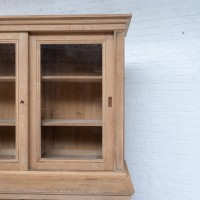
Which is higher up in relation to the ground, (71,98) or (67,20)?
(67,20)

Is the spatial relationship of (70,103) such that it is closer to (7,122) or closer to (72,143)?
(72,143)

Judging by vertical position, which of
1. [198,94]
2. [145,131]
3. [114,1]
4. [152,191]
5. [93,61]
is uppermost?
[114,1]

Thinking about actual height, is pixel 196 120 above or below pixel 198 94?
below

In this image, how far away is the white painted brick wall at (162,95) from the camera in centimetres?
163

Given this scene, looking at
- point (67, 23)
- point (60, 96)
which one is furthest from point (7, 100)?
point (67, 23)

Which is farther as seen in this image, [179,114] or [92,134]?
[179,114]

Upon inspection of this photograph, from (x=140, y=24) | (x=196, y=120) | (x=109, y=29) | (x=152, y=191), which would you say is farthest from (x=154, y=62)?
(x=152, y=191)

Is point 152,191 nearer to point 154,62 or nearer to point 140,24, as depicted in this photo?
point 154,62

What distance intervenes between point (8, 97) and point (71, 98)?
0.34 m

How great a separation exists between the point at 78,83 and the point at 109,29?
0.33 metres

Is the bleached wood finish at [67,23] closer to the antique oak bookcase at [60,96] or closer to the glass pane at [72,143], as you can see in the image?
the antique oak bookcase at [60,96]

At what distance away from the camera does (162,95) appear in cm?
170

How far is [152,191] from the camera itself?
1.74 m

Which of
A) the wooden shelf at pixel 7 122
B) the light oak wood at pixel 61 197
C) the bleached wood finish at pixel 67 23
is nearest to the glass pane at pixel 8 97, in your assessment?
the wooden shelf at pixel 7 122
